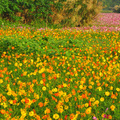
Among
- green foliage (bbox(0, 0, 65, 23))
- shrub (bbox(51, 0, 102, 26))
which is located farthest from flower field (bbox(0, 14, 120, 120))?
shrub (bbox(51, 0, 102, 26))

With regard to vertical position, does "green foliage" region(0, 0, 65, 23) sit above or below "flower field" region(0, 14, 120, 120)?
above

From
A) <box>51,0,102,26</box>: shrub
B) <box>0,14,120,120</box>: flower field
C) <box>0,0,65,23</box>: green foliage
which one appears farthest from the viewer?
<box>51,0,102,26</box>: shrub

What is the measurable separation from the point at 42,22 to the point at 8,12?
223 cm

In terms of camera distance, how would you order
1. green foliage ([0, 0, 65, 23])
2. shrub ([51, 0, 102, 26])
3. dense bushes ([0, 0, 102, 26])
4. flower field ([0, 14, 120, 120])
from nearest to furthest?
flower field ([0, 14, 120, 120]), green foliage ([0, 0, 65, 23]), dense bushes ([0, 0, 102, 26]), shrub ([51, 0, 102, 26])

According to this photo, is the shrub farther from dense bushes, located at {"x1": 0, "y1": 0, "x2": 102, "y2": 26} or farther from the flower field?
the flower field

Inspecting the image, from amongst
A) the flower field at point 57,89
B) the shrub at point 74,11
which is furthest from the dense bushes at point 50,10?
the flower field at point 57,89

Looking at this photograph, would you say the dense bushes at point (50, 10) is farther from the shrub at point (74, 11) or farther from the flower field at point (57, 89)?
the flower field at point (57, 89)

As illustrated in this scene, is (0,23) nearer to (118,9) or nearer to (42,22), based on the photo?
(42,22)

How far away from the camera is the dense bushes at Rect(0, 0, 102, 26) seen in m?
9.67

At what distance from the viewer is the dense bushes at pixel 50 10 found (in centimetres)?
967

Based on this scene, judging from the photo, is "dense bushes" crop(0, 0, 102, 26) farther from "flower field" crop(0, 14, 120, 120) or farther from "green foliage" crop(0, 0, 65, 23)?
"flower field" crop(0, 14, 120, 120)

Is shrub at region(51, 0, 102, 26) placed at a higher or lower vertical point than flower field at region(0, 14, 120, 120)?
higher

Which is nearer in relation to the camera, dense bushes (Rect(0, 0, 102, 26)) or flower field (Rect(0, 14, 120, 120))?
flower field (Rect(0, 14, 120, 120))

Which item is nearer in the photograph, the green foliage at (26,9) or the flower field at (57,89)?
the flower field at (57,89)
